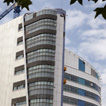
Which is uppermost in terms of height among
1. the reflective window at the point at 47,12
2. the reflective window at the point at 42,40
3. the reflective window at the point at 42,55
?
the reflective window at the point at 47,12

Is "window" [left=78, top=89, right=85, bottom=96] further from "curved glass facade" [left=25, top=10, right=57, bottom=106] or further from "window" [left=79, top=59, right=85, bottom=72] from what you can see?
"curved glass facade" [left=25, top=10, right=57, bottom=106]

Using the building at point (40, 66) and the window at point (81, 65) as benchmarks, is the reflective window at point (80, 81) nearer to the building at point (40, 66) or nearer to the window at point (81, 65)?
the building at point (40, 66)

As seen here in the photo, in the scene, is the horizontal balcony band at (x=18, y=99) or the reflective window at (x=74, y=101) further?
the reflective window at (x=74, y=101)

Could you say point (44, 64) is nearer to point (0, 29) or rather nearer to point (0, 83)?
point (0, 83)

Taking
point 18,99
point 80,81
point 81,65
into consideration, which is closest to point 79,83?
point 80,81

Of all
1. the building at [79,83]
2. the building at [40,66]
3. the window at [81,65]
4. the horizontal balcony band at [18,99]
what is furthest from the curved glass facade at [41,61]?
the window at [81,65]

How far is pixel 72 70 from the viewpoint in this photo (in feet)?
250

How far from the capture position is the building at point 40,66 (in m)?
64.2

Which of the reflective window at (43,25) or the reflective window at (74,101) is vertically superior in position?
the reflective window at (43,25)

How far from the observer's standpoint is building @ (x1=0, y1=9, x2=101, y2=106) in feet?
211

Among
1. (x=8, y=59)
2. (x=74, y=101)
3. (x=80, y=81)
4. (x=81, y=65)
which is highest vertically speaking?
(x=81, y=65)

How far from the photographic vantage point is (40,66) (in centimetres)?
6519

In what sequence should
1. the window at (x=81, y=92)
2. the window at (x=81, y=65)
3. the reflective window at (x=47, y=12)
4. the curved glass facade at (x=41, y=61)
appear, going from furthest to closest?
the window at (x=81, y=65), the window at (x=81, y=92), the reflective window at (x=47, y=12), the curved glass facade at (x=41, y=61)

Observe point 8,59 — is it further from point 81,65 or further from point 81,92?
point 81,92
